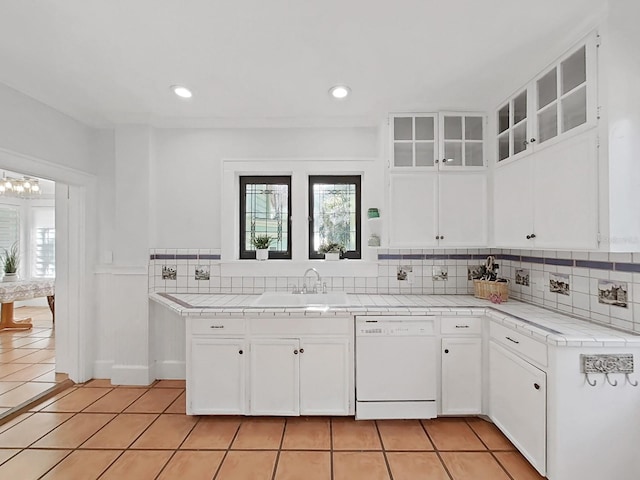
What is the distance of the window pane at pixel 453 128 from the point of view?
280 cm

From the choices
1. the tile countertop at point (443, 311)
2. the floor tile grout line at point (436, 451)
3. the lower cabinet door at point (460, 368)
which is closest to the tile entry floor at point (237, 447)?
the floor tile grout line at point (436, 451)

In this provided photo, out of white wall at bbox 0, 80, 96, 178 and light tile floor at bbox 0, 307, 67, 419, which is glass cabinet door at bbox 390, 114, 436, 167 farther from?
light tile floor at bbox 0, 307, 67, 419

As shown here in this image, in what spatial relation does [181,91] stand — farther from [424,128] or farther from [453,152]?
[453,152]

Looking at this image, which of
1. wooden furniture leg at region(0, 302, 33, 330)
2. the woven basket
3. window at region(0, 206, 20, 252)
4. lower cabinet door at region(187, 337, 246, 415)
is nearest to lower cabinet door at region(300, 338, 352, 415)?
lower cabinet door at region(187, 337, 246, 415)

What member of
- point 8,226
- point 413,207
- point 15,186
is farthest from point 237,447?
point 8,226

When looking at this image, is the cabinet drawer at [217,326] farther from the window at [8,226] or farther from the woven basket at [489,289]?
Answer: the window at [8,226]

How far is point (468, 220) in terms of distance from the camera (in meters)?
2.79

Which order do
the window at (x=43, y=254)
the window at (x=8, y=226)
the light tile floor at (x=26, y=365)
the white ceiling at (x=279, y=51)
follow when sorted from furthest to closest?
the window at (x=43, y=254)
the window at (x=8, y=226)
the light tile floor at (x=26, y=365)
the white ceiling at (x=279, y=51)

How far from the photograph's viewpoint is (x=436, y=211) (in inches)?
109

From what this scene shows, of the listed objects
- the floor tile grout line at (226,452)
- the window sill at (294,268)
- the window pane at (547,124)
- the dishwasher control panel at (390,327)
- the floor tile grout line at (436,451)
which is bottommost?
the floor tile grout line at (226,452)

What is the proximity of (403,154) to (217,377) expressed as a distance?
237cm

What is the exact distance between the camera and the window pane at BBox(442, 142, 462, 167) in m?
2.78

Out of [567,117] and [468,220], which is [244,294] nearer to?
[468,220]

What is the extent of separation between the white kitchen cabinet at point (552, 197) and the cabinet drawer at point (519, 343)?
0.60 metres
